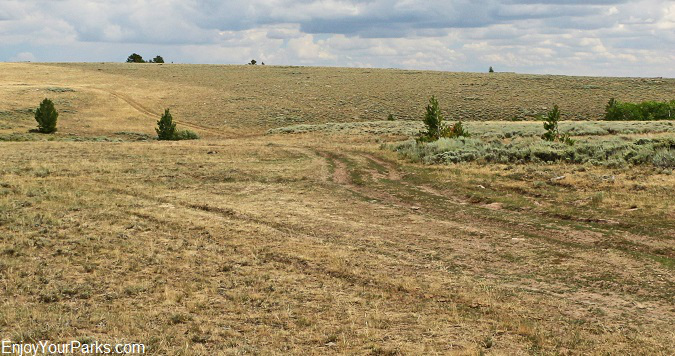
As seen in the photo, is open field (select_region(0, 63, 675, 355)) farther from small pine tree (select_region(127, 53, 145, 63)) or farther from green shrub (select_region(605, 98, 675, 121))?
small pine tree (select_region(127, 53, 145, 63))

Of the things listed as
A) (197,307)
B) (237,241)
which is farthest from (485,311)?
(237,241)

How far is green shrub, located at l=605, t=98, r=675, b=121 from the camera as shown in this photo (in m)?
67.2

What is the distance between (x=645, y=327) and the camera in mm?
9203

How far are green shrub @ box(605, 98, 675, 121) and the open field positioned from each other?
45529 millimetres

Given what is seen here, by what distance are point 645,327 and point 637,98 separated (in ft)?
268

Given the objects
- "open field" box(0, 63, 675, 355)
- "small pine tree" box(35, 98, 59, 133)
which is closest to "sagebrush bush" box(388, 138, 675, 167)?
"open field" box(0, 63, 675, 355)

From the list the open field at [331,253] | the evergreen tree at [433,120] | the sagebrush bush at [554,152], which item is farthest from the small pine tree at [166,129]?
the sagebrush bush at [554,152]

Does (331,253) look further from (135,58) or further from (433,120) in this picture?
(135,58)

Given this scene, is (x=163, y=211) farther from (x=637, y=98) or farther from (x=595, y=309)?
(x=637, y=98)

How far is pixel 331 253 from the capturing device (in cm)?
1384

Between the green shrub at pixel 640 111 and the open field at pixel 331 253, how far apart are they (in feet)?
149

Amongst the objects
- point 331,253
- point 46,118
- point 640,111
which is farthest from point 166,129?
point 640,111

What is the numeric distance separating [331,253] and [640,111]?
2669 inches

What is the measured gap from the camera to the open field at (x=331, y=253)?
30.0ft
